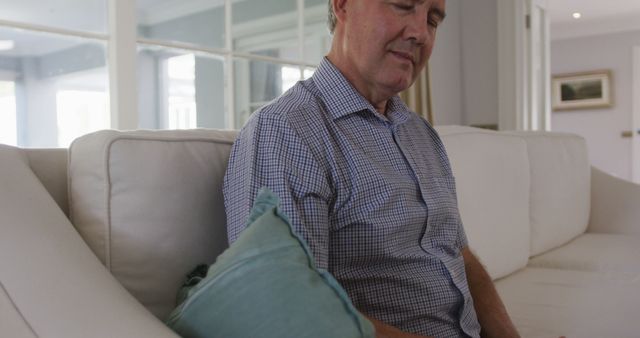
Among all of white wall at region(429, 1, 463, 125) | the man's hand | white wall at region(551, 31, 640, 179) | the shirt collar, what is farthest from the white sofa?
white wall at region(551, 31, 640, 179)

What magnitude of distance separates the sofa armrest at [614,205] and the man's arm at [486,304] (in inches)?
70.2

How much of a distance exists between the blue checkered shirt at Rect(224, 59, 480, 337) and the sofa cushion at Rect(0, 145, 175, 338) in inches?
8.7

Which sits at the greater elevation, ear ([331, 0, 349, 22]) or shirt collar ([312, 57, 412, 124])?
ear ([331, 0, 349, 22])

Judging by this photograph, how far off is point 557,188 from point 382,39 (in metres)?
1.69

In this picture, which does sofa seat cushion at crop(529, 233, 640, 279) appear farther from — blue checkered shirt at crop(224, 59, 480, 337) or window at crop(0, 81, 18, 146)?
window at crop(0, 81, 18, 146)

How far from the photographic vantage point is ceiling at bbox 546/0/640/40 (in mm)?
6574

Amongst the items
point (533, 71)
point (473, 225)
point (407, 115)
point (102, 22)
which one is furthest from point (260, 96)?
point (533, 71)

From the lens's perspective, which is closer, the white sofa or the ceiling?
the white sofa

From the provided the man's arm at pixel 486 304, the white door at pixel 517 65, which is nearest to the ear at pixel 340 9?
the man's arm at pixel 486 304

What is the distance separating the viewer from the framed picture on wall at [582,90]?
779cm

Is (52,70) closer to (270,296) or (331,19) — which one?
(331,19)

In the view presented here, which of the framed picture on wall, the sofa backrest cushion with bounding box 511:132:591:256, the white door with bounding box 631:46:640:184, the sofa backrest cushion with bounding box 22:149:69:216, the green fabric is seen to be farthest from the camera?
the framed picture on wall

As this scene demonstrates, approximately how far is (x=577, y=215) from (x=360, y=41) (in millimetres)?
1950

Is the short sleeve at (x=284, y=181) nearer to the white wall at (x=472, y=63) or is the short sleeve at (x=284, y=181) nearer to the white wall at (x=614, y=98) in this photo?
the white wall at (x=472, y=63)
